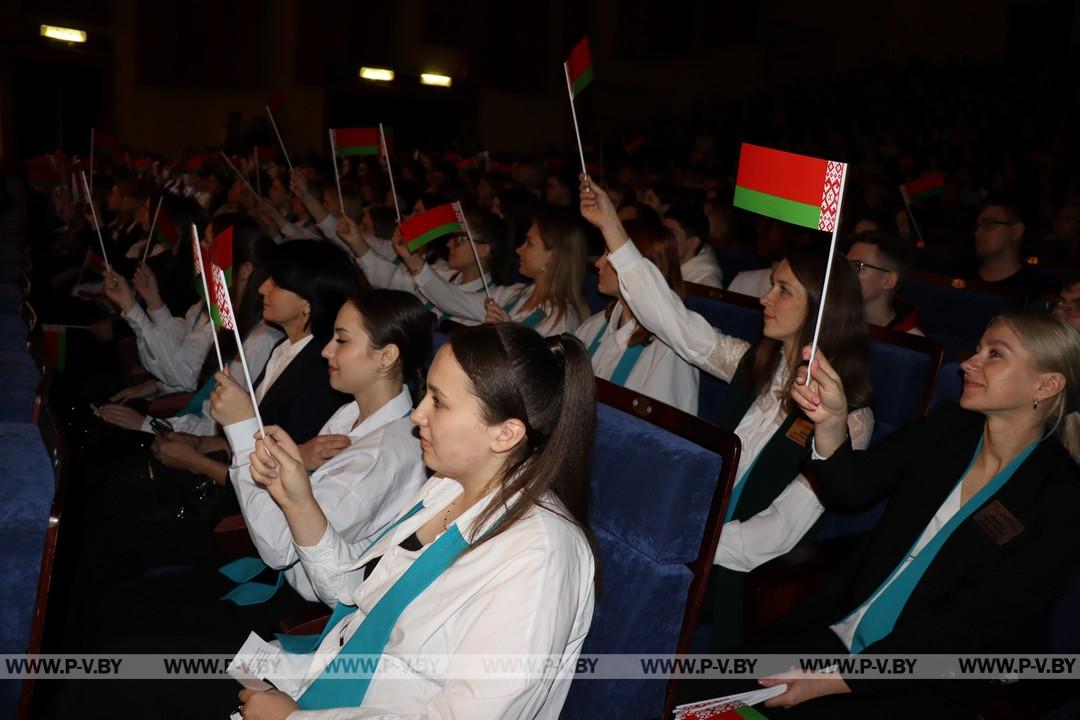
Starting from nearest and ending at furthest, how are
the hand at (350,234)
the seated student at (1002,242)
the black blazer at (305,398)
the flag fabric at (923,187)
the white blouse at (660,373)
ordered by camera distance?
the black blazer at (305,398)
the white blouse at (660,373)
the hand at (350,234)
the seated student at (1002,242)
the flag fabric at (923,187)

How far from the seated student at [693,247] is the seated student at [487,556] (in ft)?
9.11

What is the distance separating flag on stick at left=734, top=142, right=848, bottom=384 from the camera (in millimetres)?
1827

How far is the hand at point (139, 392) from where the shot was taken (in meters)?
3.69

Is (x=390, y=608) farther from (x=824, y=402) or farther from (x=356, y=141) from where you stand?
(x=356, y=141)

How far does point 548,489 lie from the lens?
145 centimetres

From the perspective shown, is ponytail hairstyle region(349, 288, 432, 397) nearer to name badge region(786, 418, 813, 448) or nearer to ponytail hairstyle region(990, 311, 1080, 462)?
name badge region(786, 418, 813, 448)

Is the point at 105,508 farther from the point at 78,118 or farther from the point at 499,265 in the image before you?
the point at 78,118

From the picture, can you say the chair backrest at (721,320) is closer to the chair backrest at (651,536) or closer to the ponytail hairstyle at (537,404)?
the chair backrest at (651,536)

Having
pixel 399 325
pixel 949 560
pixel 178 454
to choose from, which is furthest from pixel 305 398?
pixel 949 560

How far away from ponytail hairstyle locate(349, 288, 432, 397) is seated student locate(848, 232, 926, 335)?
5.25 feet

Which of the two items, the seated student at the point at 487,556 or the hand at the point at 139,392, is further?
the hand at the point at 139,392

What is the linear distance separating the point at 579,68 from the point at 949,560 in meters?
2.15

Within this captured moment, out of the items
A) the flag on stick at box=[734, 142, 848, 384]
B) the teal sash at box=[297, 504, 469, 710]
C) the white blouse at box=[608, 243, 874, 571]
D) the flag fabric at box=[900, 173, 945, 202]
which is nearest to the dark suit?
the white blouse at box=[608, 243, 874, 571]

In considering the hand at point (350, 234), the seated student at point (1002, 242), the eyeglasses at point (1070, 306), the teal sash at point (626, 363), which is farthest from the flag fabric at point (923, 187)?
the teal sash at point (626, 363)
